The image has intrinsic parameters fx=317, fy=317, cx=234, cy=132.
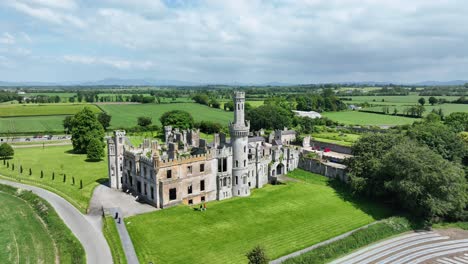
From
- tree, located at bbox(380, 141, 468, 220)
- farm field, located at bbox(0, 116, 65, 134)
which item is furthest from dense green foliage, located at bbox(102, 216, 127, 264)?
farm field, located at bbox(0, 116, 65, 134)

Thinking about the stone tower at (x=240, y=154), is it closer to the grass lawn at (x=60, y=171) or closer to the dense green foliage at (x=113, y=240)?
the dense green foliage at (x=113, y=240)

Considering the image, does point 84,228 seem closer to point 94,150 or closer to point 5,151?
point 94,150

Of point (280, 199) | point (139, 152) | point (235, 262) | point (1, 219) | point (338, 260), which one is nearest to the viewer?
point (235, 262)

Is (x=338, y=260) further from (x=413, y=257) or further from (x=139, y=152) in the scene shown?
(x=139, y=152)

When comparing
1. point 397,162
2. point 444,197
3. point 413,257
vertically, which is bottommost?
point 413,257

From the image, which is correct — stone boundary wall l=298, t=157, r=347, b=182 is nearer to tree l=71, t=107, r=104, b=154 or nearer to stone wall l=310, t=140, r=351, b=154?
stone wall l=310, t=140, r=351, b=154

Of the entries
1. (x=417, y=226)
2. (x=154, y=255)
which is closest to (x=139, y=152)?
(x=154, y=255)

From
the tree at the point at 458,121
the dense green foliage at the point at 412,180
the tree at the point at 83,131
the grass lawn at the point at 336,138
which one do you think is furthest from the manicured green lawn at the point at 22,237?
the tree at the point at 458,121
